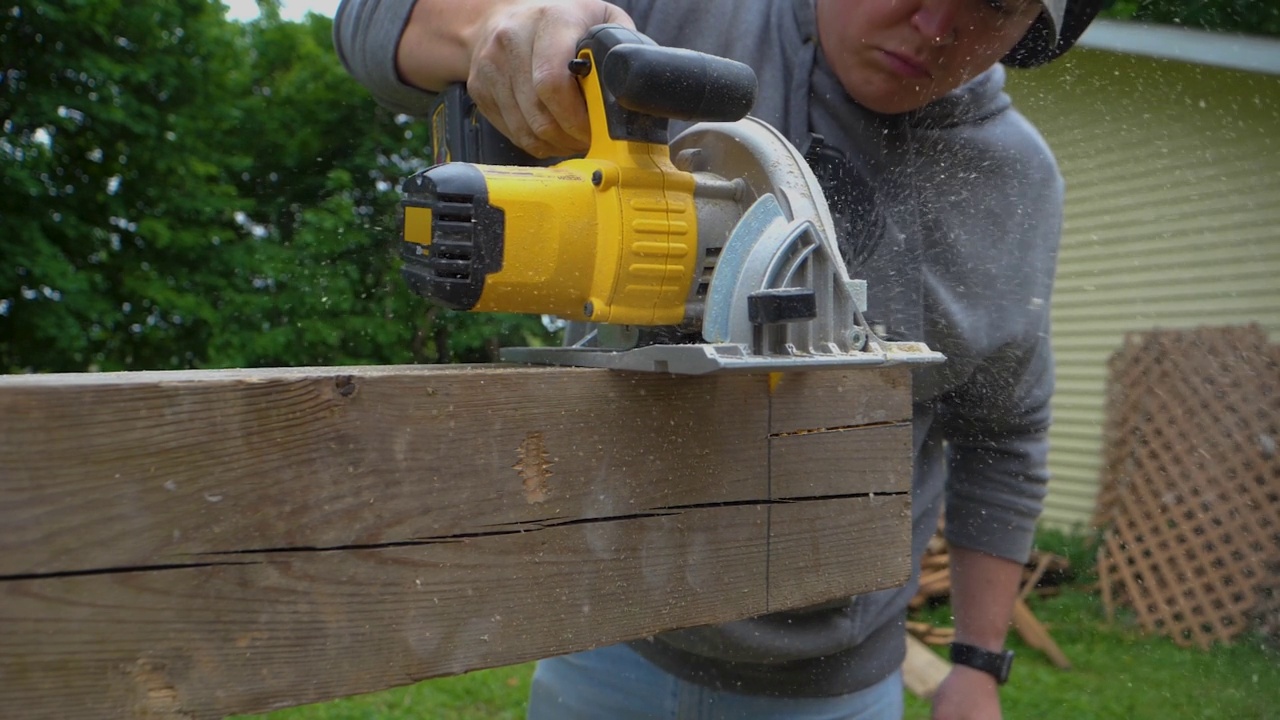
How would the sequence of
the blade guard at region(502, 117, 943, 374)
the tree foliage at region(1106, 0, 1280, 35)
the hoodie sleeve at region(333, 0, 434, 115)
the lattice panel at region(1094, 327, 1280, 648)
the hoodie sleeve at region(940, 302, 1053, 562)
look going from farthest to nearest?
the tree foliage at region(1106, 0, 1280, 35)
the lattice panel at region(1094, 327, 1280, 648)
the hoodie sleeve at region(940, 302, 1053, 562)
the hoodie sleeve at region(333, 0, 434, 115)
the blade guard at region(502, 117, 943, 374)

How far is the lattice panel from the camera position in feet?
19.8

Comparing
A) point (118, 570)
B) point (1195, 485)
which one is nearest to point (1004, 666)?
point (118, 570)

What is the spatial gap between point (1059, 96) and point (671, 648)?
6.25m

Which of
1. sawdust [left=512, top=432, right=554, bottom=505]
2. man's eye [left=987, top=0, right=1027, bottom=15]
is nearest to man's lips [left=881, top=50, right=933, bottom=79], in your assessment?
man's eye [left=987, top=0, right=1027, bottom=15]

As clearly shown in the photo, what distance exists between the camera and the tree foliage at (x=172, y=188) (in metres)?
6.50

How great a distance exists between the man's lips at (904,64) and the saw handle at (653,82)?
0.59 metres

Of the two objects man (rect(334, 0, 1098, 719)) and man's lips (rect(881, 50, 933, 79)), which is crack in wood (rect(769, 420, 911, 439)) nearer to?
man (rect(334, 0, 1098, 719))

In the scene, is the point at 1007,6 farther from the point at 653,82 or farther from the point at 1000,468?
the point at 1000,468

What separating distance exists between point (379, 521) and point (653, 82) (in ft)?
1.74

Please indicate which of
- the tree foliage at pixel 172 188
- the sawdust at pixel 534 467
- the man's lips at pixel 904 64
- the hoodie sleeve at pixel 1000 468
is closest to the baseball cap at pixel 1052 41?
A: the man's lips at pixel 904 64

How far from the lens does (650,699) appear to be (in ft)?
6.17

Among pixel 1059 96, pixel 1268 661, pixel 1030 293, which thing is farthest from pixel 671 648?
pixel 1059 96

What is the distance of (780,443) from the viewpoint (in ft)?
3.99

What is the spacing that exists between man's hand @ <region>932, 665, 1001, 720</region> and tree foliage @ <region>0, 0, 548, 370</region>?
14.6 feet
